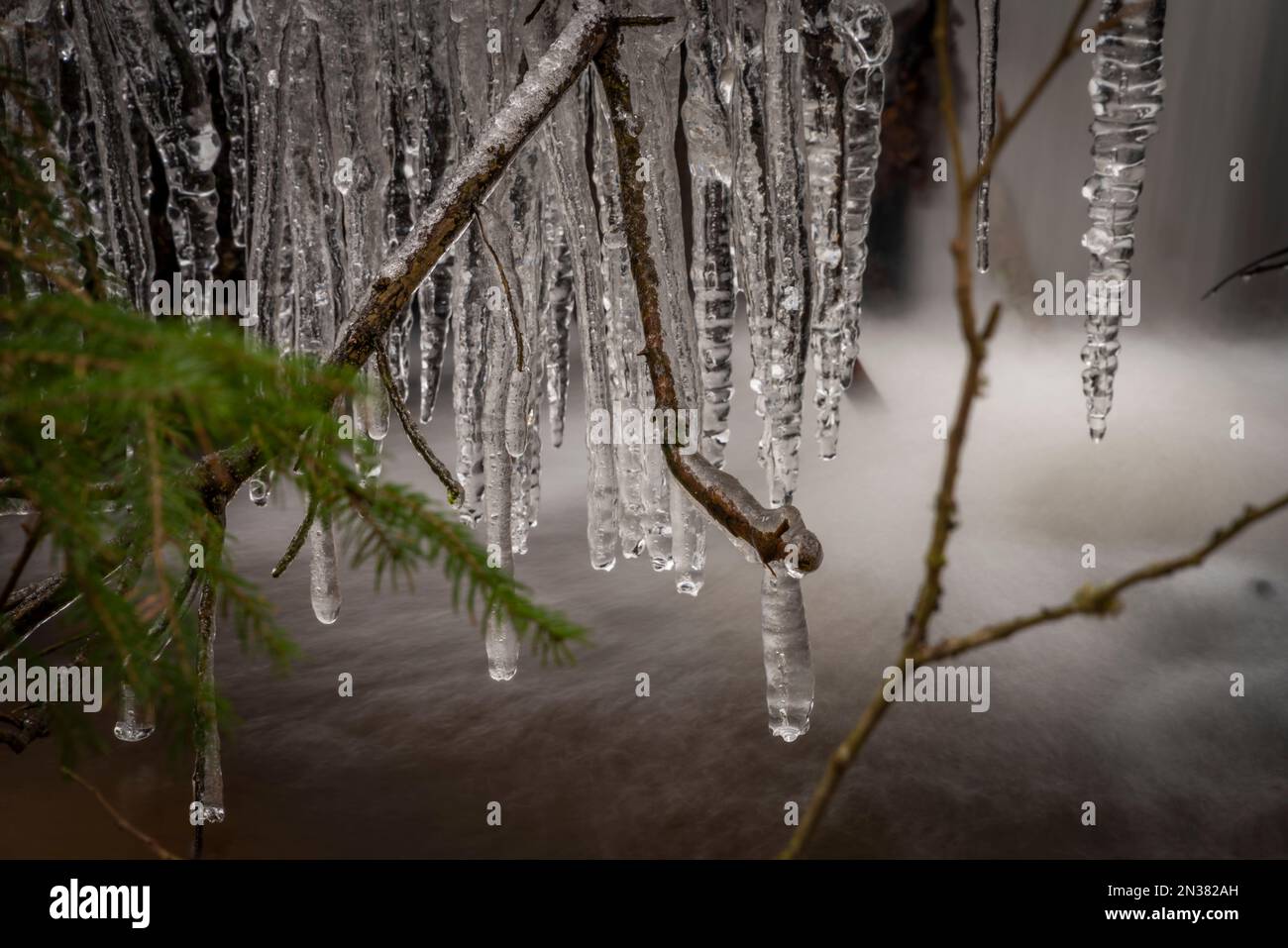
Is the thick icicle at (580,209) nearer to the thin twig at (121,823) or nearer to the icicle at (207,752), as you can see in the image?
the icicle at (207,752)

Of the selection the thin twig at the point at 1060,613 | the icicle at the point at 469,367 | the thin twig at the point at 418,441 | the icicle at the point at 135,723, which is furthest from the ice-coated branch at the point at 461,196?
the icicle at the point at 135,723

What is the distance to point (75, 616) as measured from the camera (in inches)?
10.9

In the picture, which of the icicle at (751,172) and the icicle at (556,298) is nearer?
the icicle at (751,172)

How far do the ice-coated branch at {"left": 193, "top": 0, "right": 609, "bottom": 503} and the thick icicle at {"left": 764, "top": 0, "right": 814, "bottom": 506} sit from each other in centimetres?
18

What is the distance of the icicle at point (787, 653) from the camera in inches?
29.1

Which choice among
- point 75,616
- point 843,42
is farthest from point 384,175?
point 75,616

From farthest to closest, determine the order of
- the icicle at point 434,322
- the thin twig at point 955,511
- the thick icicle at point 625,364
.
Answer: the icicle at point 434,322
the thick icicle at point 625,364
the thin twig at point 955,511

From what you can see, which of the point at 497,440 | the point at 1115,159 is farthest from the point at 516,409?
the point at 1115,159

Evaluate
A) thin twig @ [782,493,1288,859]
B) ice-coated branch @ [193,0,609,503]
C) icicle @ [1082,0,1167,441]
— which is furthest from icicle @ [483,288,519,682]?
thin twig @ [782,493,1288,859]

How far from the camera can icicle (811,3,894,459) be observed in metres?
0.75

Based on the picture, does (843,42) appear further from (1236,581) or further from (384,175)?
(1236,581)

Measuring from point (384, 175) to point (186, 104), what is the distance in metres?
0.18

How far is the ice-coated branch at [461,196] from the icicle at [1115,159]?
14.9 inches

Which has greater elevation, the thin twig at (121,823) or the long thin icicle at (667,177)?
the long thin icicle at (667,177)
